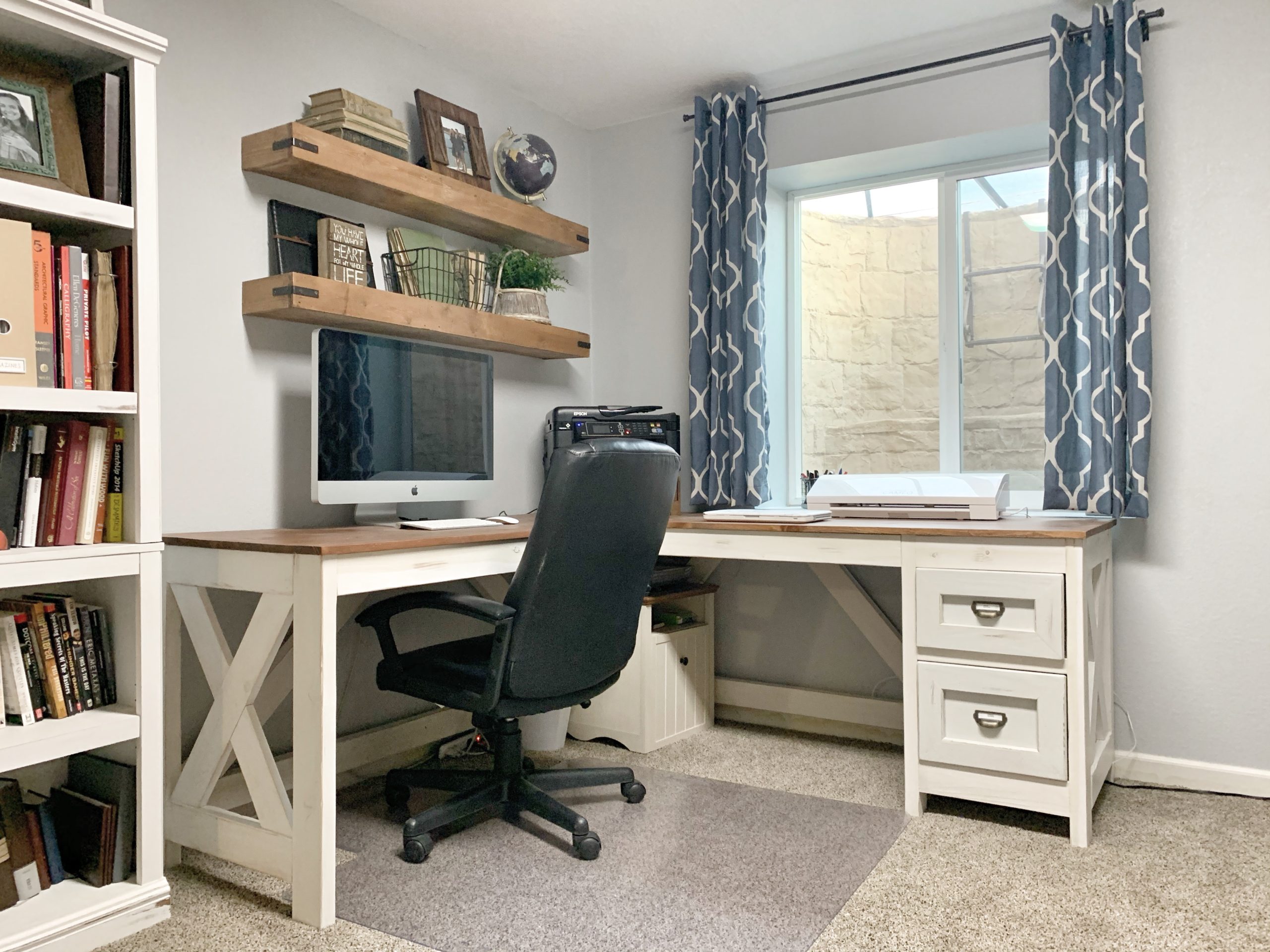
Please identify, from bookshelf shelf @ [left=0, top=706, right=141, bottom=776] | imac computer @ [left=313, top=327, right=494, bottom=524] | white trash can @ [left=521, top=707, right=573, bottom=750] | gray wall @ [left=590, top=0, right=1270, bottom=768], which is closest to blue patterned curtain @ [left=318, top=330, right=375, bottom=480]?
imac computer @ [left=313, top=327, right=494, bottom=524]

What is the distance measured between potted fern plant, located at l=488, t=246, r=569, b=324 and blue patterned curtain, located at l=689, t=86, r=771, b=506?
54cm

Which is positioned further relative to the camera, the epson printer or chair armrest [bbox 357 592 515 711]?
the epson printer

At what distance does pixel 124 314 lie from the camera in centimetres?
177

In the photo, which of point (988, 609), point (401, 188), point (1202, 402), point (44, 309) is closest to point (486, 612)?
point (44, 309)

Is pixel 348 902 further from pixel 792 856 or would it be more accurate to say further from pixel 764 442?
pixel 764 442

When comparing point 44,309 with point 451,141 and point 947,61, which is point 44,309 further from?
point 947,61

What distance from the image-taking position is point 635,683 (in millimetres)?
2826

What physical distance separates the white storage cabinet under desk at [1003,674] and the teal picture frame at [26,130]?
6.54 ft

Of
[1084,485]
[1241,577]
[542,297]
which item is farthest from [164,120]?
[1241,577]

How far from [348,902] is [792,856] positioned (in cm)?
93

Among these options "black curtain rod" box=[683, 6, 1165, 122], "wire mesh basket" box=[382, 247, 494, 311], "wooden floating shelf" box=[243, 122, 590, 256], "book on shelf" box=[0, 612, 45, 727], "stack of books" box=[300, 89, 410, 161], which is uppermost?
"black curtain rod" box=[683, 6, 1165, 122]

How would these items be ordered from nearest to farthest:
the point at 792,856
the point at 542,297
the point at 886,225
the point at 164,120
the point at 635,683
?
the point at 792,856 → the point at 164,120 → the point at 635,683 → the point at 542,297 → the point at 886,225

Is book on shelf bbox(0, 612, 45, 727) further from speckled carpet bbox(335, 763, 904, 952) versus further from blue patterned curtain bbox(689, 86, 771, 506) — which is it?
blue patterned curtain bbox(689, 86, 771, 506)

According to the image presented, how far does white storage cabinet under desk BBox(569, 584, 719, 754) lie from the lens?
9.25ft
